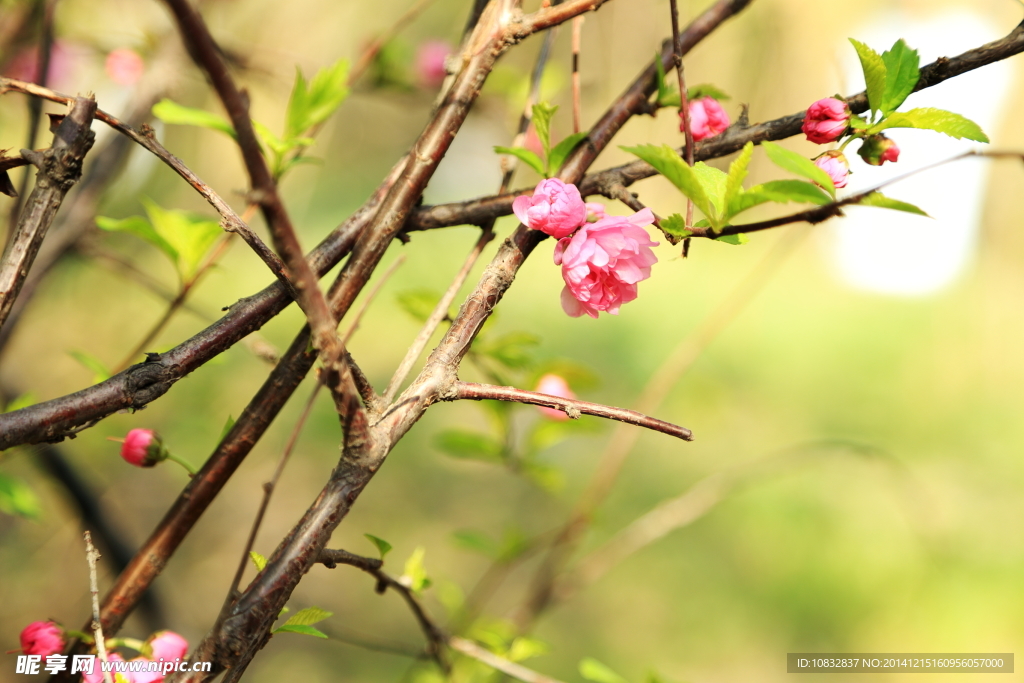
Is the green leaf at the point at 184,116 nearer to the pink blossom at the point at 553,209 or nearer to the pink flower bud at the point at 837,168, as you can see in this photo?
the pink blossom at the point at 553,209

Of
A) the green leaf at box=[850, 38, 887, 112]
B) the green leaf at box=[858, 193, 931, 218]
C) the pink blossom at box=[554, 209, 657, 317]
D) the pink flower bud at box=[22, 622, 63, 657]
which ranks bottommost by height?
the pink flower bud at box=[22, 622, 63, 657]

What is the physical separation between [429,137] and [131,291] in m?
2.54

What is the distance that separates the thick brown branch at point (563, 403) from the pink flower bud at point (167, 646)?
36cm

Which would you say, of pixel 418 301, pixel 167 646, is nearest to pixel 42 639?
pixel 167 646

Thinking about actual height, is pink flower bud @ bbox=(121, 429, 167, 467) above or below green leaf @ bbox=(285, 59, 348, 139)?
below

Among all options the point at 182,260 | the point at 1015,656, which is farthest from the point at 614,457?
the point at 1015,656

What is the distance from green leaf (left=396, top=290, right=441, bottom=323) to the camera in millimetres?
777

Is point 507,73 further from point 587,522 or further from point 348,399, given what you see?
point 348,399

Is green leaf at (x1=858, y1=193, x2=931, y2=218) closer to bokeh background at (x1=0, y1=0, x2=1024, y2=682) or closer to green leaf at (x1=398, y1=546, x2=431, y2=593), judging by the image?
bokeh background at (x1=0, y1=0, x2=1024, y2=682)

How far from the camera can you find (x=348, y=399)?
→ 38 cm

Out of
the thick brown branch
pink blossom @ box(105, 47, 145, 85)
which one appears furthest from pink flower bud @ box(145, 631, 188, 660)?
pink blossom @ box(105, 47, 145, 85)

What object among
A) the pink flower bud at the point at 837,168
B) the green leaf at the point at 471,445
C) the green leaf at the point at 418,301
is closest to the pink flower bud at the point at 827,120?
the pink flower bud at the point at 837,168

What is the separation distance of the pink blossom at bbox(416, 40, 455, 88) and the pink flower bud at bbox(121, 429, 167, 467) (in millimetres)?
982

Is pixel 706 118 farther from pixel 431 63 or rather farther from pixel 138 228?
pixel 431 63
